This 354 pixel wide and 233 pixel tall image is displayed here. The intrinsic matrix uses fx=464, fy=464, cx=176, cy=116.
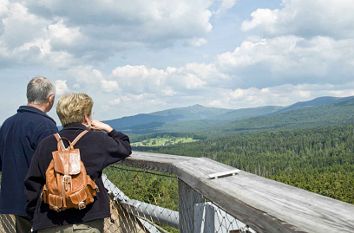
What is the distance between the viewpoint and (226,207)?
1.66 m

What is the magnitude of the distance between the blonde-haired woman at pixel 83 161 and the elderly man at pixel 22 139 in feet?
2.08

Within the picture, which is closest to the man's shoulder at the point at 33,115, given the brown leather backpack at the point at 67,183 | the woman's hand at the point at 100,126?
the woman's hand at the point at 100,126

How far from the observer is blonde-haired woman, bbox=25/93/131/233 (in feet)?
9.64

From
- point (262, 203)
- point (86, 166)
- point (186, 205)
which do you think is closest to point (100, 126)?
point (86, 166)

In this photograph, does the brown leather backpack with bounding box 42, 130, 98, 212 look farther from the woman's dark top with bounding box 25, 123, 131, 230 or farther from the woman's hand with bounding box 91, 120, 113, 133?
the woman's hand with bounding box 91, 120, 113, 133

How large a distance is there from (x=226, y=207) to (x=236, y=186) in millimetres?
92

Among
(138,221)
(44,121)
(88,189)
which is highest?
(44,121)

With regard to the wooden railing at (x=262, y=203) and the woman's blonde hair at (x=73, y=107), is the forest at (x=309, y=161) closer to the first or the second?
the woman's blonde hair at (x=73, y=107)

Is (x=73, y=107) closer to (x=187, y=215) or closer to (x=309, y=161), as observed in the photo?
(x=187, y=215)

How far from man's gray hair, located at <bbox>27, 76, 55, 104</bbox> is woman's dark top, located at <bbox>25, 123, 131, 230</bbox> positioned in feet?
2.37

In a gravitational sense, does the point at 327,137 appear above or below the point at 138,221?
below

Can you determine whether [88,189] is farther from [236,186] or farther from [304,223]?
[304,223]

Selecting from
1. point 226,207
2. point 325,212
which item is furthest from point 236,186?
point 325,212

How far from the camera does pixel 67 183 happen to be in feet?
9.00
